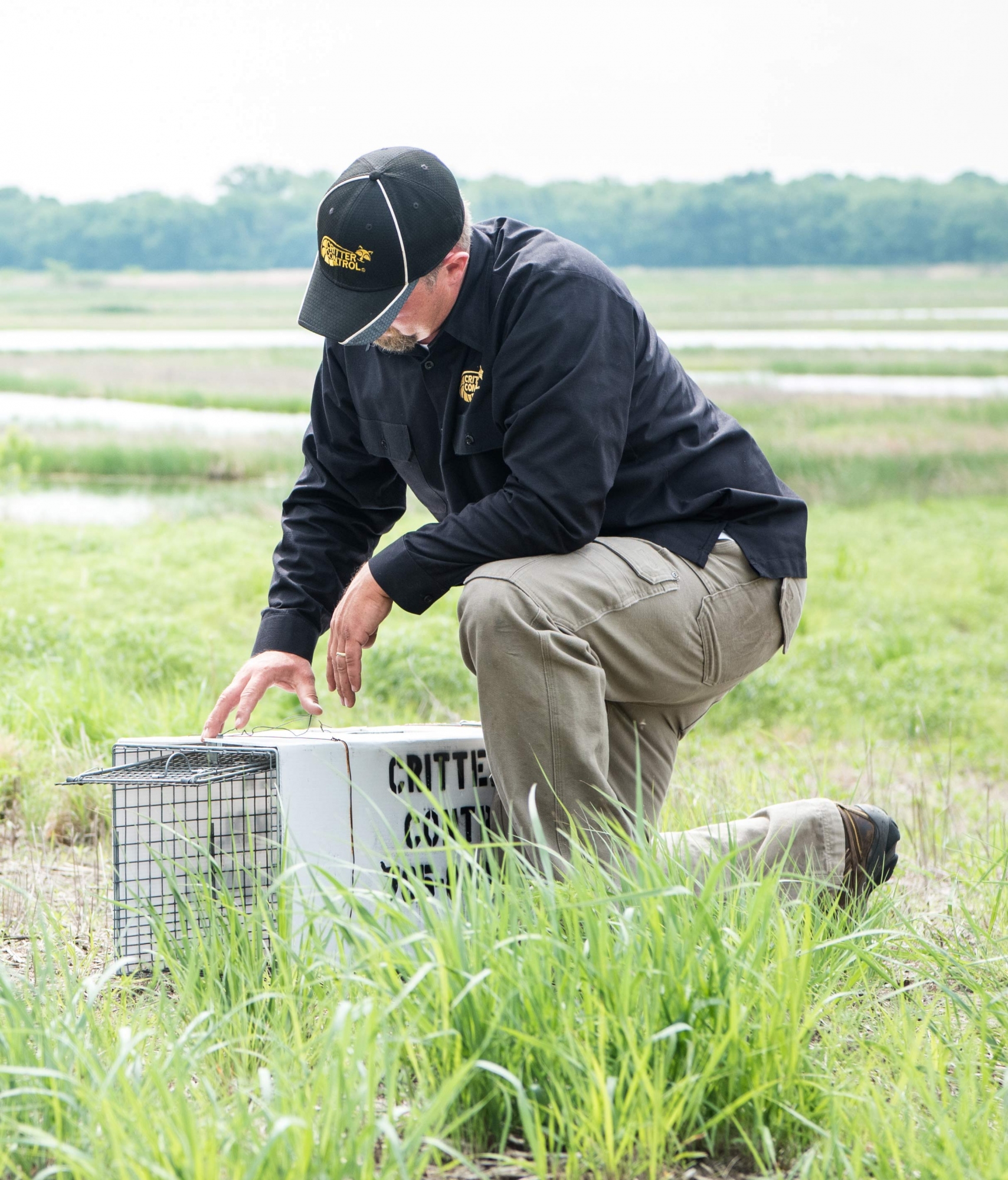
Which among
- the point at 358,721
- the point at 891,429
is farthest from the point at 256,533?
the point at 891,429

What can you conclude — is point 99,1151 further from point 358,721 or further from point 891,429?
point 891,429

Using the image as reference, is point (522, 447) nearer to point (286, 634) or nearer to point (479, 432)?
point (479, 432)

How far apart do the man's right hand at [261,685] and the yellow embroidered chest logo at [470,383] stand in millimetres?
714

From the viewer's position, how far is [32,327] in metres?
56.4

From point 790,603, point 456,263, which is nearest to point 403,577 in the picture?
point 456,263

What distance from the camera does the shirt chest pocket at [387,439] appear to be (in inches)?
115

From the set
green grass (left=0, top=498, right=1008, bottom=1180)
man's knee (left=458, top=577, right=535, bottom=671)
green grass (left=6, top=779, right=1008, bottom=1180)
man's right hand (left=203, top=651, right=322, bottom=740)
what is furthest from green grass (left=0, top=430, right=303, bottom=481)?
green grass (left=6, top=779, right=1008, bottom=1180)

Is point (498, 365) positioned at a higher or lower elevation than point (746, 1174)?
higher

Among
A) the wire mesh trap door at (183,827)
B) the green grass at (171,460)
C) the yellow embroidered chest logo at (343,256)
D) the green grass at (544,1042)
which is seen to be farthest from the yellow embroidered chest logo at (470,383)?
the green grass at (171,460)

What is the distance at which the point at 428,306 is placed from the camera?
2713 mm

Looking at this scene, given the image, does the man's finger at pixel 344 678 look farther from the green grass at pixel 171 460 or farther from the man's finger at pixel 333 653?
the green grass at pixel 171 460

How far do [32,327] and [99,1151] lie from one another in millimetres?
60147

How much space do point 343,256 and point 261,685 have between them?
38.0 inches

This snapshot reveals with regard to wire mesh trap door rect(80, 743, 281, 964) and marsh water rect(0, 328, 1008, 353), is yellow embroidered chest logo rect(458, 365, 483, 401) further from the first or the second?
marsh water rect(0, 328, 1008, 353)
